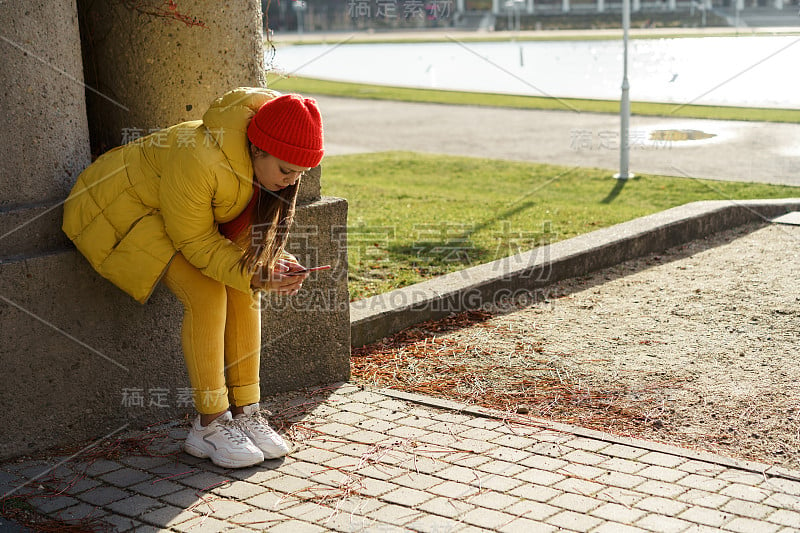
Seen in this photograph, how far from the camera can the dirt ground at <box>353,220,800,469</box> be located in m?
4.13

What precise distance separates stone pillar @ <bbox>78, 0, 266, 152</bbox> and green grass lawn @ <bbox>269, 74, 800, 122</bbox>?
8.27 metres

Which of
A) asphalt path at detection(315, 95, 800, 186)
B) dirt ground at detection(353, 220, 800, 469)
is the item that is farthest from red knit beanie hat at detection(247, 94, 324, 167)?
asphalt path at detection(315, 95, 800, 186)

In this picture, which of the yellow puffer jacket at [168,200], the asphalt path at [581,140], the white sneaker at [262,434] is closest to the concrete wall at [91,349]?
the yellow puffer jacket at [168,200]

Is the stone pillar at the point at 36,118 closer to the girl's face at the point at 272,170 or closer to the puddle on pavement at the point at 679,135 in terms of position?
the girl's face at the point at 272,170

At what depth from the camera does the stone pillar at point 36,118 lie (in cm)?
379

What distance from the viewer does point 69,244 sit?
3.95 meters

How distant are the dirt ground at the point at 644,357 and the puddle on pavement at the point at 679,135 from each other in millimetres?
7774

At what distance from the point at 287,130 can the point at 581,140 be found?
11327mm

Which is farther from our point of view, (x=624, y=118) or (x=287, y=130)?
(x=624, y=118)

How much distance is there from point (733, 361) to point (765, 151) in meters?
8.73

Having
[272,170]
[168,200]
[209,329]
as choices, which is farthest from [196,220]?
[209,329]

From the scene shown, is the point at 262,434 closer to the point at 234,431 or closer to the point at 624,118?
the point at 234,431

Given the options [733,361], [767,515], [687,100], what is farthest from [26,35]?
[687,100]

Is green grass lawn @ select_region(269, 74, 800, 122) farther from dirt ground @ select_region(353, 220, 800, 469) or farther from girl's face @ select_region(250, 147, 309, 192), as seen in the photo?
girl's face @ select_region(250, 147, 309, 192)
